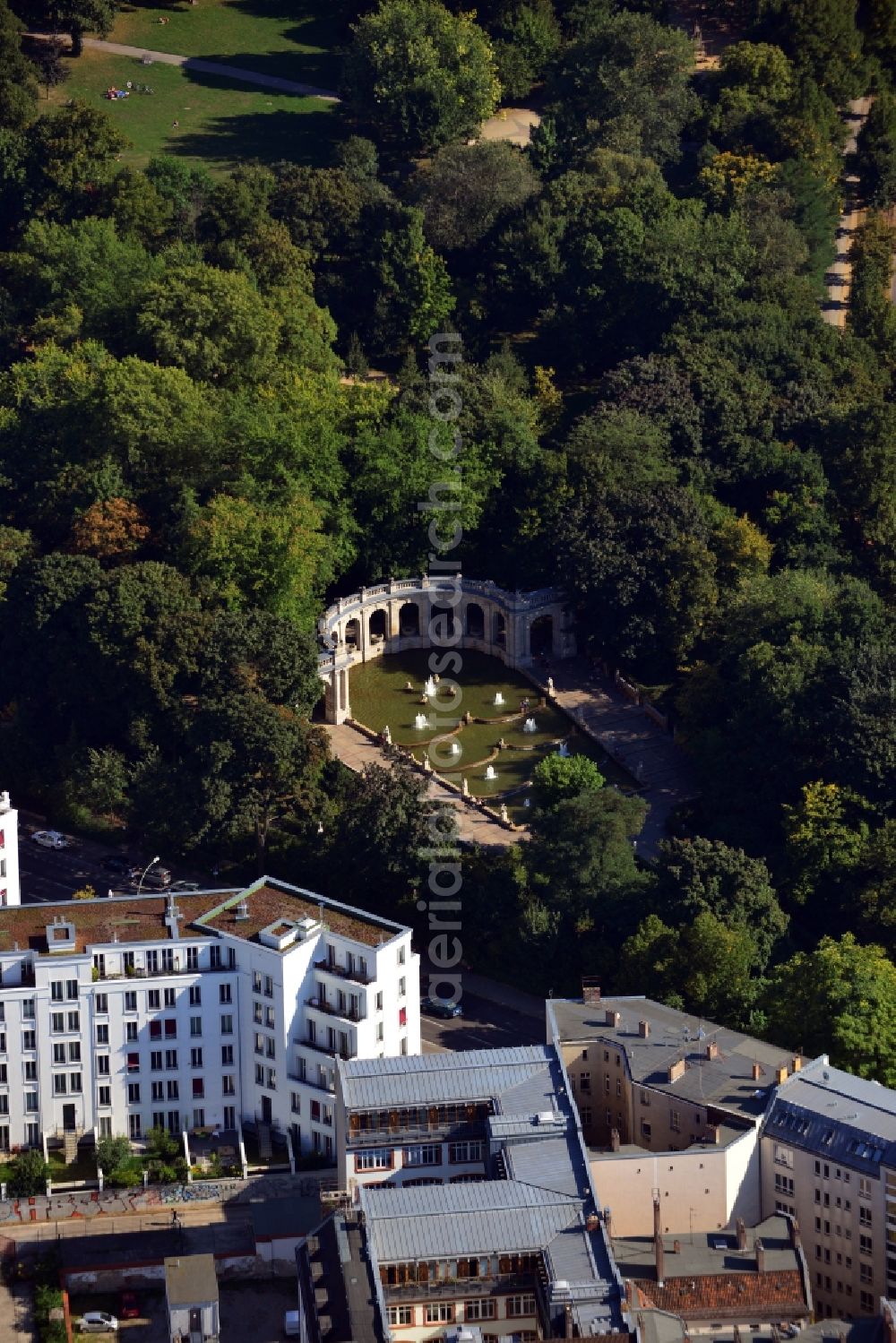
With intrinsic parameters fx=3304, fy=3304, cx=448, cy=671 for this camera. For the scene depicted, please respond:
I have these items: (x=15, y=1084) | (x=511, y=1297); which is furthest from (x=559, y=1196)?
(x=15, y=1084)

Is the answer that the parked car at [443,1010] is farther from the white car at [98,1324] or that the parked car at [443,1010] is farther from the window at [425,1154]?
the white car at [98,1324]

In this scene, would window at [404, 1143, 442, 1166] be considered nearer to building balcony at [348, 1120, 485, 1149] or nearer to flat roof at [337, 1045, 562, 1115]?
building balcony at [348, 1120, 485, 1149]

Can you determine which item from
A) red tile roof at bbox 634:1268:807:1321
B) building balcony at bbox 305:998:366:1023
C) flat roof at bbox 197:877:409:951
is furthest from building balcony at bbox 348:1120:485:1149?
red tile roof at bbox 634:1268:807:1321

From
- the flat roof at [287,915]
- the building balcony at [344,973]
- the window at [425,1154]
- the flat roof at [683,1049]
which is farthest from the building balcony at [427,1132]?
the flat roof at [287,915]

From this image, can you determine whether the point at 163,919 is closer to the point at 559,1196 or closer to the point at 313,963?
the point at 313,963

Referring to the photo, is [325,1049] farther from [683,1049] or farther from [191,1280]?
[683,1049]

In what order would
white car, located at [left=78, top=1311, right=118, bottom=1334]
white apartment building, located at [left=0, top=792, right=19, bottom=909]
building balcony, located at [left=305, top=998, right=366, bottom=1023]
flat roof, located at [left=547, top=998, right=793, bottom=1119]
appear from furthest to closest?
white apartment building, located at [left=0, top=792, right=19, bottom=909] < building balcony, located at [left=305, top=998, right=366, bottom=1023] < flat roof, located at [left=547, top=998, right=793, bottom=1119] < white car, located at [left=78, top=1311, right=118, bottom=1334]
